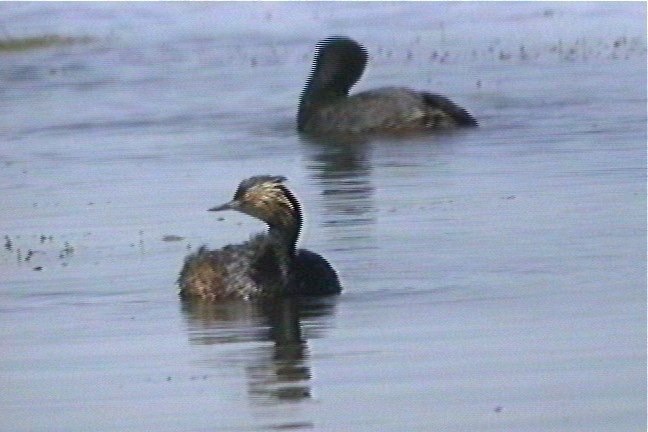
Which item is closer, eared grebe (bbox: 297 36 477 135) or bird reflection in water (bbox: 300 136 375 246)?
bird reflection in water (bbox: 300 136 375 246)

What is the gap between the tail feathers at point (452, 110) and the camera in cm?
2878

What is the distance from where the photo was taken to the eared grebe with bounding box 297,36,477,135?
2895 centimetres

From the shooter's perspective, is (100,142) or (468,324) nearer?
(468,324)

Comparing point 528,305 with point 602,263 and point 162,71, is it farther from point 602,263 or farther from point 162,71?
point 162,71

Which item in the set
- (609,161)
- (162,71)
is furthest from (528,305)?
(162,71)

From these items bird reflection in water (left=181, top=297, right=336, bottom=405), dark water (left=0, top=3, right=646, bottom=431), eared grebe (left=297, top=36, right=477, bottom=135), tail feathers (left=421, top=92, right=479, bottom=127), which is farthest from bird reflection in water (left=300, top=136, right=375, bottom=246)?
bird reflection in water (left=181, top=297, right=336, bottom=405)

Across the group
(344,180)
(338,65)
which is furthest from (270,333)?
(338,65)

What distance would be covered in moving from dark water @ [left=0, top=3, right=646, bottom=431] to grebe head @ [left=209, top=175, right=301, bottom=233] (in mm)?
670

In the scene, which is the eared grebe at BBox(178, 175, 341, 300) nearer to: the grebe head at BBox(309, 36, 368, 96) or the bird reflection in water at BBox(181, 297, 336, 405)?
the bird reflection in water at BBox(181, 297, 336, 405)

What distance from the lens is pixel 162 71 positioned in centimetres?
4059

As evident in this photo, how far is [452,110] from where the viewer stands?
28812 millimetres

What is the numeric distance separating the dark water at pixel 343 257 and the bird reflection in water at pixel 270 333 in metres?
0.04

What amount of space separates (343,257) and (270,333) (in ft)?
10.1

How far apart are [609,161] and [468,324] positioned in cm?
975
